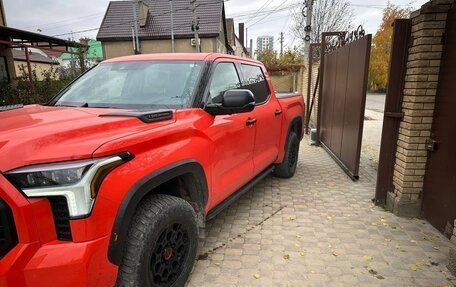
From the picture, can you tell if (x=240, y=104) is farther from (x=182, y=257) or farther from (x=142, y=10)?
(x=142, y=10)

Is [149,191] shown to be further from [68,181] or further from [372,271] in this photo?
[372,271]

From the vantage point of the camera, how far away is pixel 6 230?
1.54m

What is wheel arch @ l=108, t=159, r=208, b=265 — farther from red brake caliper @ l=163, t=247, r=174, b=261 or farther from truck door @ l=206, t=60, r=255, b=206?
red brake caliper @ l=163, t=247, r=174, b=261

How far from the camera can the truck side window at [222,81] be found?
314 centimetres

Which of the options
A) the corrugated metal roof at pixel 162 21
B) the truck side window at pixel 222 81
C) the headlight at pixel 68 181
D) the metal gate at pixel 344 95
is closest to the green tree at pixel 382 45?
the corrugated metal roof at pixel 162 21

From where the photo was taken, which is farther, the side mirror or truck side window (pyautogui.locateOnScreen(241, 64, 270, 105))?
truck side window (pyautogui.locateOnScreen(241, 64, 270, 105))

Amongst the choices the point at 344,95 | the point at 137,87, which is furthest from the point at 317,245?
the point at 344,95

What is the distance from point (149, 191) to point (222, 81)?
5.11 ft

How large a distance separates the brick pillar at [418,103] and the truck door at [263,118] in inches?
59.7

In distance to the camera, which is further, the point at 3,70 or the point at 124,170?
the point at 3,70

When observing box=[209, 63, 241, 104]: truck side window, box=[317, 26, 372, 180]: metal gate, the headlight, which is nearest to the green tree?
box=[317, 26, 372, 180]: metal gate

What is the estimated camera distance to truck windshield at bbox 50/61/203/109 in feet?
9.43

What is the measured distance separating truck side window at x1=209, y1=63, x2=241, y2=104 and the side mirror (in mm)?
227

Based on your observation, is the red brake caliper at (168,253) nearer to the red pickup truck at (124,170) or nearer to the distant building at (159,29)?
the red pickup truck at (124,170)
